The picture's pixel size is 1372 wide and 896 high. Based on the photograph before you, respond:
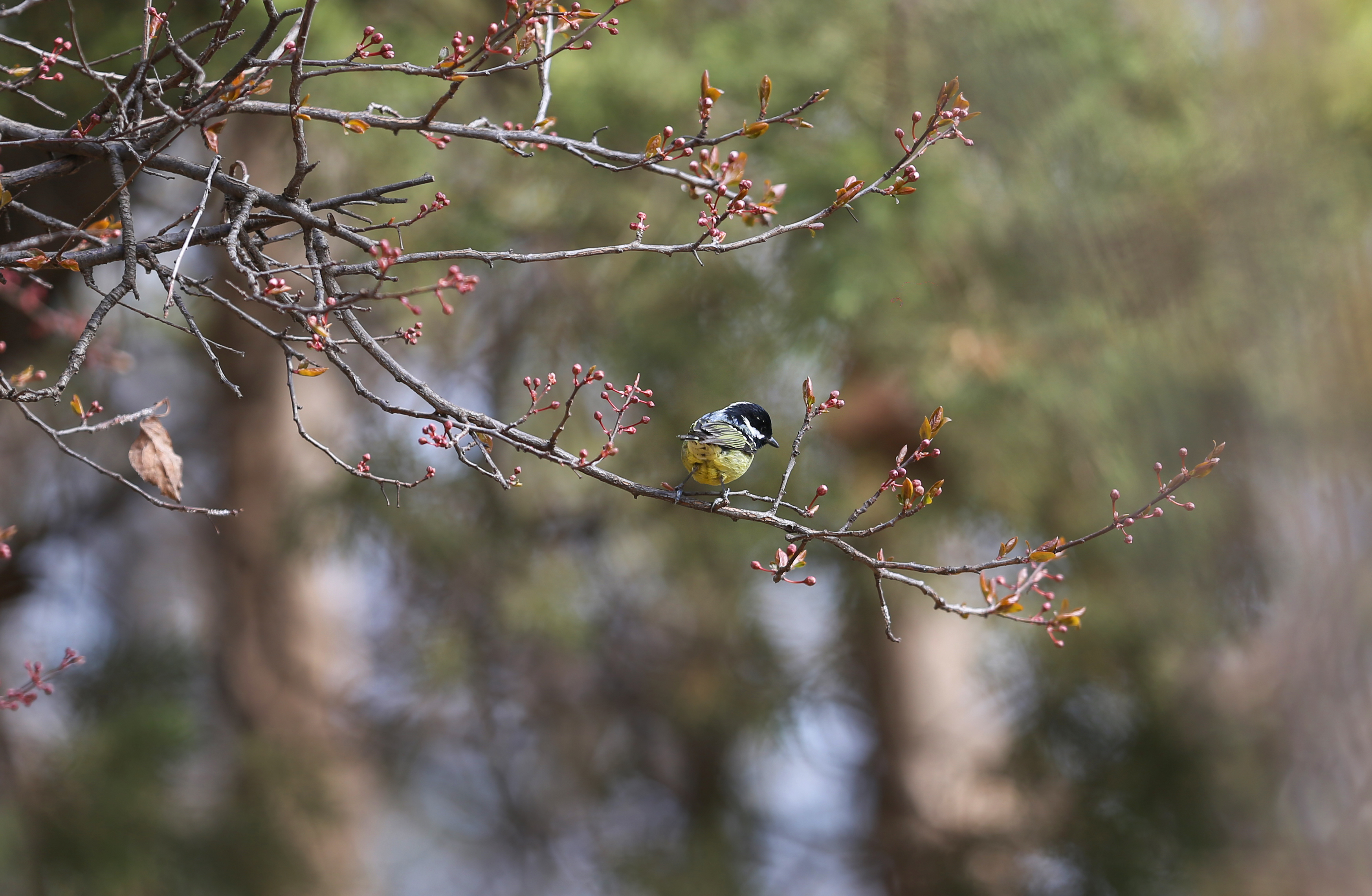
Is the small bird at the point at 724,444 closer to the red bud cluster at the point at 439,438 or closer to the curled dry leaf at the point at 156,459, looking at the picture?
the red bud cluster at the point at 439,438

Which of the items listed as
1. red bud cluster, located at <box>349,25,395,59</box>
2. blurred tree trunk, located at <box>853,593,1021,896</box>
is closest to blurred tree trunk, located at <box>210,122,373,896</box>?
blurred tree trunk, located at <box>853,593,1021,896</box>

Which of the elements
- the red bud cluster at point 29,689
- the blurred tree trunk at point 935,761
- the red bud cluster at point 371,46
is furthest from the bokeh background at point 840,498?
the red bud cluster at point 371,46

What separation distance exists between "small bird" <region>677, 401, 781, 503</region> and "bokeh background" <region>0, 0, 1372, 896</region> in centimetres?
116

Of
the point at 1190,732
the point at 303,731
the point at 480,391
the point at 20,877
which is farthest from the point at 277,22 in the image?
the point at 303,731

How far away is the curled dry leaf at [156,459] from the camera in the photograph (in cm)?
110

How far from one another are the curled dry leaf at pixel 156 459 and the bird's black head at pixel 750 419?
0.71 m

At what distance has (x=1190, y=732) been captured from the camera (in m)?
3.35

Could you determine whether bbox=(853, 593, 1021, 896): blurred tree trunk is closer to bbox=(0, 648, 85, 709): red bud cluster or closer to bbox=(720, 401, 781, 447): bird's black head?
bbox=(720, 401, 781, 447): bird's black head

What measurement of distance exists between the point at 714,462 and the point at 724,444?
1.2 inches

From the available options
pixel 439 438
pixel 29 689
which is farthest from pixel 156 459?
pixel 29 689

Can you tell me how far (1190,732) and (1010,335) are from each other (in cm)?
148

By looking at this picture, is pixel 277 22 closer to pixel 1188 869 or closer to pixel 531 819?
pixel 1188 869

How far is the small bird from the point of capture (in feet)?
4.66

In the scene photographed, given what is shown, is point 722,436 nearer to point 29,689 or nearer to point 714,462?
point 714,462
